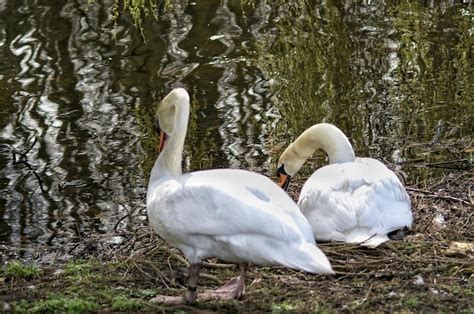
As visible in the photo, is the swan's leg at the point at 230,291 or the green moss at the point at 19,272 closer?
the swan's leg at the point at 230,291

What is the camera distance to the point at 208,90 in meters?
14.3

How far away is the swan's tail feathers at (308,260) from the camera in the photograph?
5.97m

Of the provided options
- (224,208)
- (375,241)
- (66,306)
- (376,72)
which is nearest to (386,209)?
(375,241)

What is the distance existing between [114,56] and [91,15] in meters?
2.74

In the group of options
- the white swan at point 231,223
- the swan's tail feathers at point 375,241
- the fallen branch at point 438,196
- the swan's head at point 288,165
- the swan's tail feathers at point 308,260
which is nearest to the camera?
the swan's tail feathers at point 308,260

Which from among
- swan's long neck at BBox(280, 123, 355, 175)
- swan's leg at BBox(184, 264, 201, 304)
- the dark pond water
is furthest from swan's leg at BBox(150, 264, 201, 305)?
the dark pond water

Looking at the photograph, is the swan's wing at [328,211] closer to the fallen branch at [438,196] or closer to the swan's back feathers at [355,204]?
the swan's back feathers at [355,204]

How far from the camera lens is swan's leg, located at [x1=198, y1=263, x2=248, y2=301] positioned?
22.3 ft

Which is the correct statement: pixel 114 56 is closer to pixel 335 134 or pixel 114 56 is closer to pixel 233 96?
pixel 233 96

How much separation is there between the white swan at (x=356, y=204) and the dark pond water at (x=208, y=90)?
229 cm

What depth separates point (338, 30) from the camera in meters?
16.9

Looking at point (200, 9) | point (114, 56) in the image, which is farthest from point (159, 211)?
point (200, 9)

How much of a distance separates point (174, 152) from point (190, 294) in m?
1.08

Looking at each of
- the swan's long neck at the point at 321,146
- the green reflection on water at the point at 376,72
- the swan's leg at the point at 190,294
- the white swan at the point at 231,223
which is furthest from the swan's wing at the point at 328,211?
the green reflection on water at the point at 376,72
